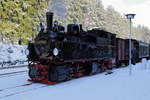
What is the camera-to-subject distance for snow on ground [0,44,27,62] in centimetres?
2158

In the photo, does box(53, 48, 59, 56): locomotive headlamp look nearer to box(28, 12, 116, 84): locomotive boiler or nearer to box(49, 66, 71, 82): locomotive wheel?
box(28, 12, 116, 84): locomotive boiler

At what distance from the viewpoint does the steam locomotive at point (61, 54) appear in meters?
9.88

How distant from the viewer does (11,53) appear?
22812 mm

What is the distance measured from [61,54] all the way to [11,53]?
47.6ft

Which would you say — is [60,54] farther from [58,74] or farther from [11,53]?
[11,53]

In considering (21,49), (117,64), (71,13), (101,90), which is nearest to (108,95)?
(101,90)

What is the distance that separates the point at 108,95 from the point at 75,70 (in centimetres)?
449

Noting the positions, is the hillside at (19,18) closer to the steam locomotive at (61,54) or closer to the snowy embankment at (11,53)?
the snowy embankment at (11,53)

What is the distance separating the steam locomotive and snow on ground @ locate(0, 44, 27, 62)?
440 inches

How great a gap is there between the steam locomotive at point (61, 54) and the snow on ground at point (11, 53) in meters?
11.2

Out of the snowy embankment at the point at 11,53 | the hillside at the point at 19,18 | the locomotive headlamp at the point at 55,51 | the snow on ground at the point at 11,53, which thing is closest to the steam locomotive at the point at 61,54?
the locomotive headlamp at the point at 55,51

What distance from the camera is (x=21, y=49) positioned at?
2470cm

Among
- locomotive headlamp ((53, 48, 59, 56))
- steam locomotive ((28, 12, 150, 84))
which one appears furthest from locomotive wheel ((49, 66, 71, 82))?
locomotive headlamp ((53, 48, 59, 56))

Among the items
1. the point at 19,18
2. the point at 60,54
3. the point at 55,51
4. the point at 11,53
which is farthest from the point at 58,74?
the point at 19,18
